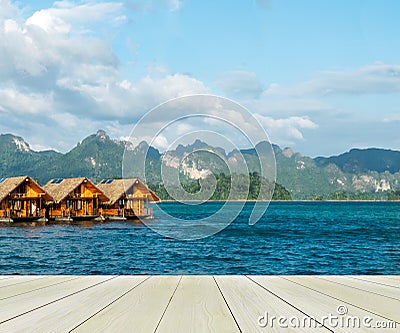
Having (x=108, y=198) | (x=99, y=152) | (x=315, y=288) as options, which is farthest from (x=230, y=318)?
(x=99, y=152)

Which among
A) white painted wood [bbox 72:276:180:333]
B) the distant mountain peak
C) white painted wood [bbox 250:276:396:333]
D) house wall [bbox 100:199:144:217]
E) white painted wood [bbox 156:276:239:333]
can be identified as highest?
the distant mountain peak

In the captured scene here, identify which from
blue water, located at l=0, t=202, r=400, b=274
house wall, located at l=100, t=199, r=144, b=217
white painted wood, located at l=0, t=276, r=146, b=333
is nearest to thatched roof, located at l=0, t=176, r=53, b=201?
blue water, located at l=0, t=202, r=400, b=274

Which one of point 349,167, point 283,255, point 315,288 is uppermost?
point 349,167

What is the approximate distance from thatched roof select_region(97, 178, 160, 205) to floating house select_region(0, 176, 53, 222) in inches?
248

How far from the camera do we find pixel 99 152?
159375 mm

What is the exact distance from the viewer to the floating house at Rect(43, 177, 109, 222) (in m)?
44.4

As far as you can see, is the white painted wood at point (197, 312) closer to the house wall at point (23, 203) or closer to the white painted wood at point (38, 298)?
the white painted wood at point (38, 298)

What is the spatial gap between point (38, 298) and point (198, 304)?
0.85m

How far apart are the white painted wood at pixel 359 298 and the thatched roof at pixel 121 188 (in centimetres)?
4280

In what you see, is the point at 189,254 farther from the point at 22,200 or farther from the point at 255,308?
the point at 22,200

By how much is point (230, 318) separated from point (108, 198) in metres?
45.6

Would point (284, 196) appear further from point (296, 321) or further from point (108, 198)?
point (296, 321)

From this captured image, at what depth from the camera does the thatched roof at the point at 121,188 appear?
46.8 m

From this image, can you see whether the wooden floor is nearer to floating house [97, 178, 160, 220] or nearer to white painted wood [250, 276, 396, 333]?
white painted wood [250, 276, 396, 333]
